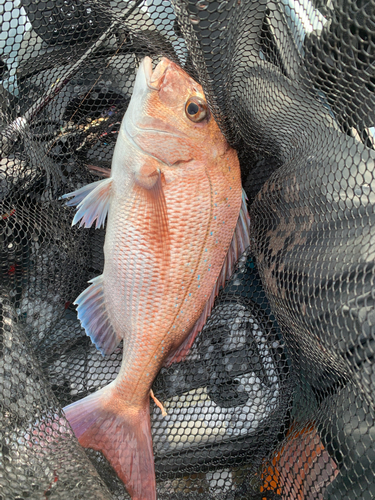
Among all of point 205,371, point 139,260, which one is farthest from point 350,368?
point 139,260

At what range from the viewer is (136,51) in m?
1.95

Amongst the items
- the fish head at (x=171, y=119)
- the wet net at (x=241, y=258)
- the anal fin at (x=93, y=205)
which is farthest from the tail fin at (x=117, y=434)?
the fish head at (x=171, y=119)

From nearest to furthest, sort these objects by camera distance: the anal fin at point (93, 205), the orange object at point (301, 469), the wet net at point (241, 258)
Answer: the wet net at point (241, 258)
the orange object at point (301, 469)
the anal fin at point (93, 205)

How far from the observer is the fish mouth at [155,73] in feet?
5.00

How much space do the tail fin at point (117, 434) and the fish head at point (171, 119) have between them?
1250 millimetres

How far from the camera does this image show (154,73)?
1.53 metres

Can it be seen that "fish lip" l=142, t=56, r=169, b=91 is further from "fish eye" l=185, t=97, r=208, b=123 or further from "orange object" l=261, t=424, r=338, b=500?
"orange object" l=261, t=424, r=338, b=500

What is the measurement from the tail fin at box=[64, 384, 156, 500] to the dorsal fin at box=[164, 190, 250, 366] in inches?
12.9

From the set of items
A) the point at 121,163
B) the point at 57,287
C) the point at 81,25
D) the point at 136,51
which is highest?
the point at 81,25

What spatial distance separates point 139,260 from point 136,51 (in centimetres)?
132

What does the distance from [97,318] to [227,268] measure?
79 centimetres

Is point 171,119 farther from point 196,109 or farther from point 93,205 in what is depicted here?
point 93,205

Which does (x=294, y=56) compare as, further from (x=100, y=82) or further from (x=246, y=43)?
(x=100, y=82)

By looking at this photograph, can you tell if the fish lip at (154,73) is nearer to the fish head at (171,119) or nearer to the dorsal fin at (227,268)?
the fish head at (171,119)
